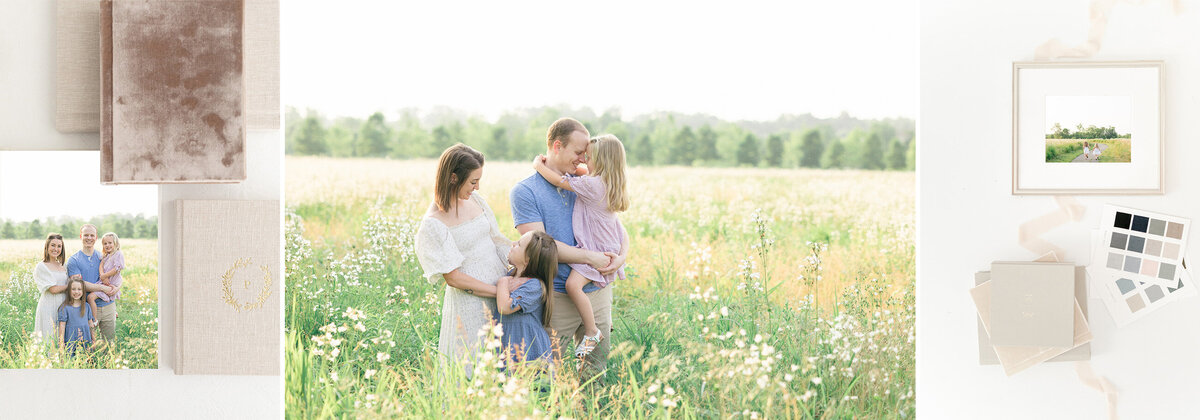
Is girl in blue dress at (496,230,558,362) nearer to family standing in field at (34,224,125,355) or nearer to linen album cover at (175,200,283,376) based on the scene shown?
linen album cover at (175,200,283,376)

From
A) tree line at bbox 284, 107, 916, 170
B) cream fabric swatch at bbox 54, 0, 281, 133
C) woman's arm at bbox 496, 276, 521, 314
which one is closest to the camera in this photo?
cream fabric swatch at bbox 54, 0, 281, 133

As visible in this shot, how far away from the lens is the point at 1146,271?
2.82 m

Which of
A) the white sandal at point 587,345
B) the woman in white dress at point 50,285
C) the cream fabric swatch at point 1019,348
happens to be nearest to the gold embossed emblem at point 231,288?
the woman in white dress at point 50,285

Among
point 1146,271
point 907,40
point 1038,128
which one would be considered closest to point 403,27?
point 907,40

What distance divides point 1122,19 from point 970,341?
1.21m

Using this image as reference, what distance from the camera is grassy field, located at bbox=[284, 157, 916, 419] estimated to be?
3205 mm

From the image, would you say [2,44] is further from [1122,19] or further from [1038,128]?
[1122,19]

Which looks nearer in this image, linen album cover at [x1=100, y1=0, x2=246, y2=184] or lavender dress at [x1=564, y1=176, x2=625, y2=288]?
linen album cover at [x1=100, y1=0, x2=246, y2=184]

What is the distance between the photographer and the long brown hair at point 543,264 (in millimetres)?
3148

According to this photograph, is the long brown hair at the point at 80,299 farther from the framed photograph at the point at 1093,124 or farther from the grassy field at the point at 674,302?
the framed photograph at the point at 1093,124

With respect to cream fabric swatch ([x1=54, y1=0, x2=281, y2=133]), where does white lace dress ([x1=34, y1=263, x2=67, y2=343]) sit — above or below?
below

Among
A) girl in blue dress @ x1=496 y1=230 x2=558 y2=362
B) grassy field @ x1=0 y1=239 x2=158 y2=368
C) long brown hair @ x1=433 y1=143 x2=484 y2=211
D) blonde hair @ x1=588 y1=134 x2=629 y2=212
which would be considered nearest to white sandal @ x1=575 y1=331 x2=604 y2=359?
girl in blue dress @ x1=496 y1=230 x2=558 y2=362

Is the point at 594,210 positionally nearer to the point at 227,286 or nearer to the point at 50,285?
the point at 227,286

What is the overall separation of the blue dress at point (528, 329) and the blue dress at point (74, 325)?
4.79 ft
